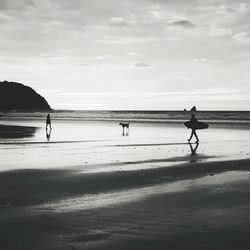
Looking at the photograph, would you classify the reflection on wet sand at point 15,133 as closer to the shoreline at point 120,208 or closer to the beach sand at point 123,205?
the beach sand at point 123,205

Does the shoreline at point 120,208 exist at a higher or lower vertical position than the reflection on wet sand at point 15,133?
higher

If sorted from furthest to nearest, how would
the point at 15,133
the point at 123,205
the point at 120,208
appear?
the point at 15,133
the point at 123,205
the point at 120,208

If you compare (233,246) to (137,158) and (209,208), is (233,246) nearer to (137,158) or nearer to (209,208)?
(209,208)

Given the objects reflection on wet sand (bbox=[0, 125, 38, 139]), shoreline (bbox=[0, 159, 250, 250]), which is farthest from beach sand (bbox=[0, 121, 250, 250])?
reflection on wet sand (bbox=[0, 125, 38, 139])

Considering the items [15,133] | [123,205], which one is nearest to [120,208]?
[123,205]

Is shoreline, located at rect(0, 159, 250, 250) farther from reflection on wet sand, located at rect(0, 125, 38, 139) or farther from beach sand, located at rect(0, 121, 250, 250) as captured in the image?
reflection on wet sand, located at rect(0, 125, 38, 139)

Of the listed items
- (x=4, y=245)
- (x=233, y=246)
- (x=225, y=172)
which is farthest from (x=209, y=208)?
(x=225, y=172)

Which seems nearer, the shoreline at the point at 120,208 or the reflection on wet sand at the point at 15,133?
the shoreline at the point at 120,208

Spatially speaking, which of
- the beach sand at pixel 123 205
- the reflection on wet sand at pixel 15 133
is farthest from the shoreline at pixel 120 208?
the reflection on wet sand at pixel 15 133

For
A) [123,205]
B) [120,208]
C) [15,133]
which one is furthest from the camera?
[15,133]

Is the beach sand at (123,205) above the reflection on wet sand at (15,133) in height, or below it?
above

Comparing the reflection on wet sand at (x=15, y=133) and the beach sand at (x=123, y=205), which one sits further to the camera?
the reflection on wet sand at (x=15, y=133)

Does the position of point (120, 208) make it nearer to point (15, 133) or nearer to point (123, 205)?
point (123, 205)

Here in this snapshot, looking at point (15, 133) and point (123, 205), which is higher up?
point (123, 205)
